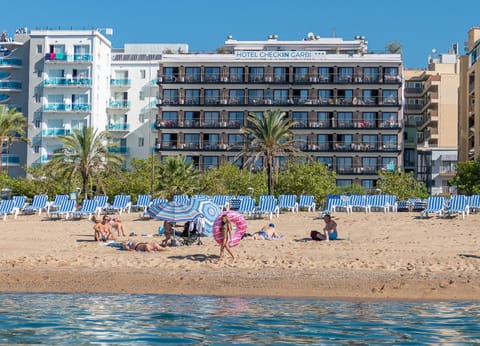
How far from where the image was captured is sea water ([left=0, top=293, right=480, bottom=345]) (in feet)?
47.5

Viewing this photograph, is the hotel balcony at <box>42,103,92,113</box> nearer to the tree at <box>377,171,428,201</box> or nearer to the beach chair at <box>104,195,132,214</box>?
the tree at <box>377,171,428,201</box>

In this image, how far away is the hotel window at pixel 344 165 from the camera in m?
84.5

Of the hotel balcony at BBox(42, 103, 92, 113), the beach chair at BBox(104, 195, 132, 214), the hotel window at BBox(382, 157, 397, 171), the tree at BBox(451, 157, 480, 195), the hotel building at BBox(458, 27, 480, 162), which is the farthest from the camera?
the hotel balcony at BBox(42, 103, 92, 113)

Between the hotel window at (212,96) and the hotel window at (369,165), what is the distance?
16007mm

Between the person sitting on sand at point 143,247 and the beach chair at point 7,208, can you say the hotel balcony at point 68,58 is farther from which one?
the person sitting on sand at point 143,247

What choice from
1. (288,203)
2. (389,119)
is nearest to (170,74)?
(389,119)

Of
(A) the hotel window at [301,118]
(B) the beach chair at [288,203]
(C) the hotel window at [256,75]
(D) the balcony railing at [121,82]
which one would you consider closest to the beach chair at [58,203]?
(B) the beach chair at [288,203]

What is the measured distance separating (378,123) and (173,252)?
6293cm

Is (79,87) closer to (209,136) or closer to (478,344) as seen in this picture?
(209,136)

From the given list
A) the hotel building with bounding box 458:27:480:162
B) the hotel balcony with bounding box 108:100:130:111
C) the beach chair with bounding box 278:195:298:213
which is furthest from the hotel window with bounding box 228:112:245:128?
the beach chair with bounding box 278:195:298:213

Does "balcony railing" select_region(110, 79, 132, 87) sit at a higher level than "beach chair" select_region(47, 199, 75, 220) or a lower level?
higher

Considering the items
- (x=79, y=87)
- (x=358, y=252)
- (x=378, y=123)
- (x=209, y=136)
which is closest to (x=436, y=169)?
(x=378, y=123)

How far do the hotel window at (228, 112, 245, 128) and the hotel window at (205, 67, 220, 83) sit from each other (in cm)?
387

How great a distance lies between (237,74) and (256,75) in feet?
6.36
